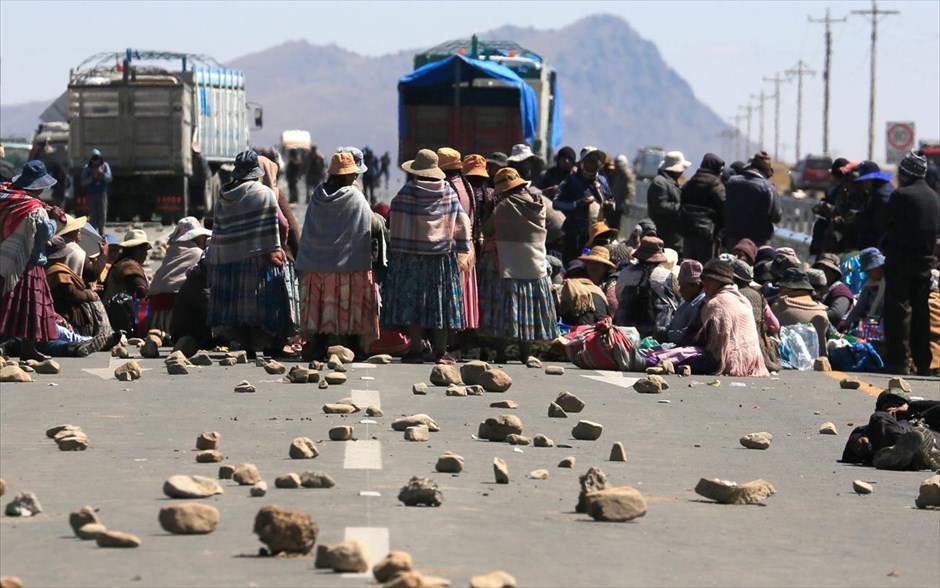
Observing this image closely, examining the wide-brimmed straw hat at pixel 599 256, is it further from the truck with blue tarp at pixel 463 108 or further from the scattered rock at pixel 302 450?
the truck with blue tarp at pixel 463 108

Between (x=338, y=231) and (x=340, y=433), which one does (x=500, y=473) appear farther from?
(x=338, y=231)

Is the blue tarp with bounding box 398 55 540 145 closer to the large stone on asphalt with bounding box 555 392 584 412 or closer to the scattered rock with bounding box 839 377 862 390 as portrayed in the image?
the scattered rock with bounding box 839 377 862 390

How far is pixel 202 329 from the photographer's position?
1598 cm

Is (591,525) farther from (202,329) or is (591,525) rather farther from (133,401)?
(202,329)

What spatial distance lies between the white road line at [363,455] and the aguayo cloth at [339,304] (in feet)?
15.4

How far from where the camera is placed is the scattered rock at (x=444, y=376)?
1338 centimetres

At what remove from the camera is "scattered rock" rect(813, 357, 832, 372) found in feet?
53.0

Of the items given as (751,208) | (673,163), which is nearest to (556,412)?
(751,208)

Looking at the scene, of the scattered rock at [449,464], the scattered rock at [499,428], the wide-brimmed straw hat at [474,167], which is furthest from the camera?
the wide-brimmed straw hat at [474,167]

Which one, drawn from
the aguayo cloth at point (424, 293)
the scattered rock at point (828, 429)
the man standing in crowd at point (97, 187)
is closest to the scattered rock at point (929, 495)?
the scattered rock at point (828, 429)

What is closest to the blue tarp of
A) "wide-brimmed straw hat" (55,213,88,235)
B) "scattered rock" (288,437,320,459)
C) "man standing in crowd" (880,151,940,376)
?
"wide-brimmed straw hat" (55,213,88,235)

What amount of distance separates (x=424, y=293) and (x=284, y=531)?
799cm

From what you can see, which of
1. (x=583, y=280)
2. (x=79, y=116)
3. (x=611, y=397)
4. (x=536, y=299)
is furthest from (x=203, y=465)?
(x=79, y=116)

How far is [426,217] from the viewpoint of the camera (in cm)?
1498
